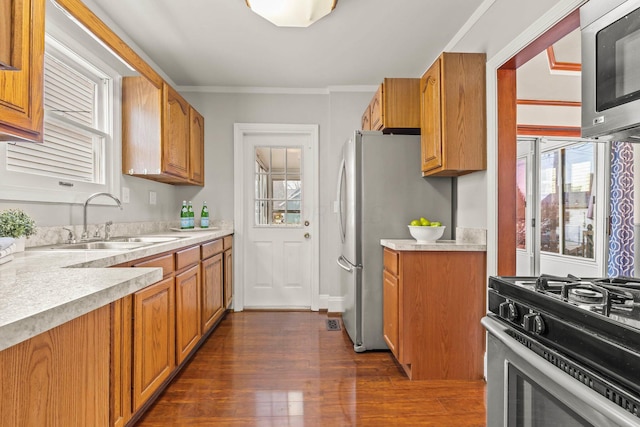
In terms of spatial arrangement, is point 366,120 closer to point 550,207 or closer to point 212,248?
point 212,248

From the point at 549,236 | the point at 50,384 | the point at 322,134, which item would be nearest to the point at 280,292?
the point at 322,134

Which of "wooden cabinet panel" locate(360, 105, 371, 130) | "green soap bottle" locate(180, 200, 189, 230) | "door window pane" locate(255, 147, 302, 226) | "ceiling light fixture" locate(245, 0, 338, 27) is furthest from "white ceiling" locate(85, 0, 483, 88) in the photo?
"green soap bottle" locate(180, 200, 189, 230)

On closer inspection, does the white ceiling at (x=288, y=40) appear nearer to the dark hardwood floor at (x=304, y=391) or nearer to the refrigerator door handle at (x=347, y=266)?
the refrigerator door handle at (x=347, y=266)

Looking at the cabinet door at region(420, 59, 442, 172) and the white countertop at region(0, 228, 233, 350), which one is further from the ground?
the cabinet door at region(420, 59, 442, 172)

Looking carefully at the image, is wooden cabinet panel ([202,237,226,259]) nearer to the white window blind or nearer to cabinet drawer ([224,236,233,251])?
cabinet drawer ([224,236,233,251])

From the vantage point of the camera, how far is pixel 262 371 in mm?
2334

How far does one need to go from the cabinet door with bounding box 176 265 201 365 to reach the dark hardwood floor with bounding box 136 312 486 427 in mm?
174

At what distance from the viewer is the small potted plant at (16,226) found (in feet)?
4.54

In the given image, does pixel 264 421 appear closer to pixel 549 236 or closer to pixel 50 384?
pixel 50 384

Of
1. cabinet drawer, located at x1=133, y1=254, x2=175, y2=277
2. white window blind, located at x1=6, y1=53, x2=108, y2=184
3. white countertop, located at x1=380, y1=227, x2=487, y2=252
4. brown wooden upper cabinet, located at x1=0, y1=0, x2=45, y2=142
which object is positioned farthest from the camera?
white countertop, located at x1=380, y1=227, x2=487, y2=252

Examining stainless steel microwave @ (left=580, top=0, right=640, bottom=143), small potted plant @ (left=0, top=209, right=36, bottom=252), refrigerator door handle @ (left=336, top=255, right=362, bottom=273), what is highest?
stainless steel microwave @ (left=580, top=0, right=640, bottom=143)

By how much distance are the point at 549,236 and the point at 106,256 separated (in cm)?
394

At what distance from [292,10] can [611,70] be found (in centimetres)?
172

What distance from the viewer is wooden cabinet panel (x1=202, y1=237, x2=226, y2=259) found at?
271cm
